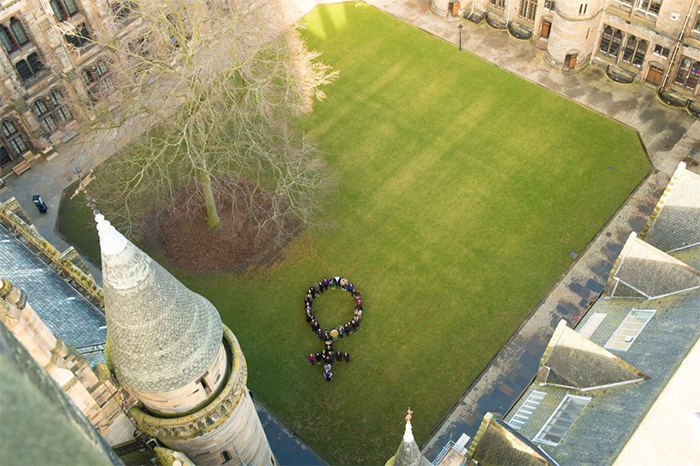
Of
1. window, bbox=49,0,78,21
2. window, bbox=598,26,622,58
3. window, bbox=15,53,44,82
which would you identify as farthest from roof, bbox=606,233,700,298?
window, bbox=15,53,44,82

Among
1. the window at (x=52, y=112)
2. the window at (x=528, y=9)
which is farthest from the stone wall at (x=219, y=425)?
the window at (x=528, y=9)

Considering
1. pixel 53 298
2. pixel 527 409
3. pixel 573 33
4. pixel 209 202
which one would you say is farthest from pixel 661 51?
pixel 53 298

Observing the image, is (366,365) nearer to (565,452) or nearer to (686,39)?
(565,452)

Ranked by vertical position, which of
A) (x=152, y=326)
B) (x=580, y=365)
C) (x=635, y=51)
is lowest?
(x=635, y=51)

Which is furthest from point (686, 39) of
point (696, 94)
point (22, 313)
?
point (22, 313)

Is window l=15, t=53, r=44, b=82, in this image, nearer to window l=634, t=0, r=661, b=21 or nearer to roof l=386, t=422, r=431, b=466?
roof l=386, t=422, r=431, b=466

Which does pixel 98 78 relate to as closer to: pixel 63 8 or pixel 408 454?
pixel 63 8
